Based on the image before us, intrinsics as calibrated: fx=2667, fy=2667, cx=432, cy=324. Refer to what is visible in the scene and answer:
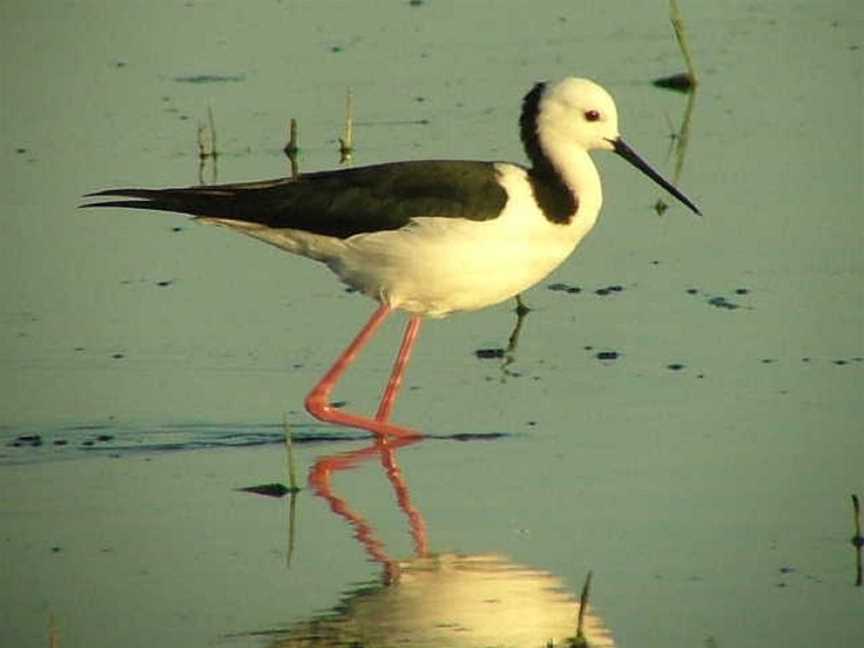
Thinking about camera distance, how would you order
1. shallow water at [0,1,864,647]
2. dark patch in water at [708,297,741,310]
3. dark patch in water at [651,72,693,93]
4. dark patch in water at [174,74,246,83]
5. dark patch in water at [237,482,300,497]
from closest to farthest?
shallow water at [0,1,864,647] < dark patch in water at [237,482,300,497] < dark patch in water at [708,297,741,310] < dark patch in water at [651,72,693,93] < dark patch in water at [174,74,246,83]

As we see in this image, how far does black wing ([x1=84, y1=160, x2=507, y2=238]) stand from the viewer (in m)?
10.1

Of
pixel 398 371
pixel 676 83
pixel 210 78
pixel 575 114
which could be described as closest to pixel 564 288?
pixel 575 114

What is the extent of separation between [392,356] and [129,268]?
5.69 ft

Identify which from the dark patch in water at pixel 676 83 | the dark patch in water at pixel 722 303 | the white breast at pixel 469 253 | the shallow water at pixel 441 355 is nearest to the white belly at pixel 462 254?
the white breast at pixel 469 253

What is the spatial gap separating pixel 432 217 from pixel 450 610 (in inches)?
96.7

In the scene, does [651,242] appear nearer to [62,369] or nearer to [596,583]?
[62,369]

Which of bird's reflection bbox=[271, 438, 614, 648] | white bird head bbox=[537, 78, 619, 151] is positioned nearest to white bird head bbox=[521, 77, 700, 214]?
white bird head bbox=[537, 78, 619, 151]

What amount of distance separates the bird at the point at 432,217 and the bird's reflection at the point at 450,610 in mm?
1583

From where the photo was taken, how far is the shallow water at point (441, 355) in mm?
8250

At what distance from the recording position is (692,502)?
8.88m

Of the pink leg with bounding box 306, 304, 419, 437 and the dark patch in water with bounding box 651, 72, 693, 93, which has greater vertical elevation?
the dark patch in water with bounding box 651, 72, 693, 93

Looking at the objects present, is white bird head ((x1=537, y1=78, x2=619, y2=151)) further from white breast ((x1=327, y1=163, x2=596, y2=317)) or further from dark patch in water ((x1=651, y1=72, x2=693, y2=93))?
dark patch in water ((x1=651, y1=72, x2=693, y2=93))

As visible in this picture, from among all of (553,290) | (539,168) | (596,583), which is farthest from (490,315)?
(596,583)

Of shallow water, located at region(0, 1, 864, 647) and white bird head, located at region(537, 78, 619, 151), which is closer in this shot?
shallow water, located at region(0, 1, 864, 647)
